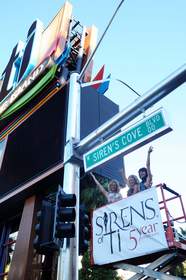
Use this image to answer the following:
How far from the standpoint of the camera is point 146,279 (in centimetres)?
664

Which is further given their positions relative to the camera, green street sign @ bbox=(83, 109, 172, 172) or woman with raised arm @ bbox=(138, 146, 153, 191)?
woman with raised arm @ bbox=(138, 146, 153, 191)

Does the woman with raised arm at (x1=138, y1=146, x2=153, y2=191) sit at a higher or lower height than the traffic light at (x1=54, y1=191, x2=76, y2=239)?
higher

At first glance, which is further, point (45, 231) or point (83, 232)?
point (83, 232)

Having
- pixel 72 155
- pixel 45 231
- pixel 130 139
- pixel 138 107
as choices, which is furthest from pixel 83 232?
pixel 138 107

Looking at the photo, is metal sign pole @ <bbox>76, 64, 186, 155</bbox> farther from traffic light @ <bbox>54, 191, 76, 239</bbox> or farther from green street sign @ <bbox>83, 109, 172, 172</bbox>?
traffic light @ <bbox>54, 191, 76, 239</bbox>

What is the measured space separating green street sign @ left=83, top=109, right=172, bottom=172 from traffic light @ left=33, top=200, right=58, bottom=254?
3.78 feet

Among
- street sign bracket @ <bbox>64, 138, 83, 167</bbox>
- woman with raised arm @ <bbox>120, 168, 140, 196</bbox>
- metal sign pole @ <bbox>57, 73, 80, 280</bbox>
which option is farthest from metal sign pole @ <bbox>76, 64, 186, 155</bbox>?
woman with raised arm @ <bbox>120, 168, 140, 196</bbox>

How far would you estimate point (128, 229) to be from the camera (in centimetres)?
621

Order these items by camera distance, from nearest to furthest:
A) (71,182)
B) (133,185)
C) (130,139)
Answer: (130,139) → (71,182) → (133,185)

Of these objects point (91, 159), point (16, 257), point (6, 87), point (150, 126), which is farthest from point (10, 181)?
point (6, 87)

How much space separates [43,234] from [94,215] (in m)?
2.17

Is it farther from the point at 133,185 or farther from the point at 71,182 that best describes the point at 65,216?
the point at 133,185

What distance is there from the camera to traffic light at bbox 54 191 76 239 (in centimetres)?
490

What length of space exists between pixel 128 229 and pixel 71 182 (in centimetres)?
157
